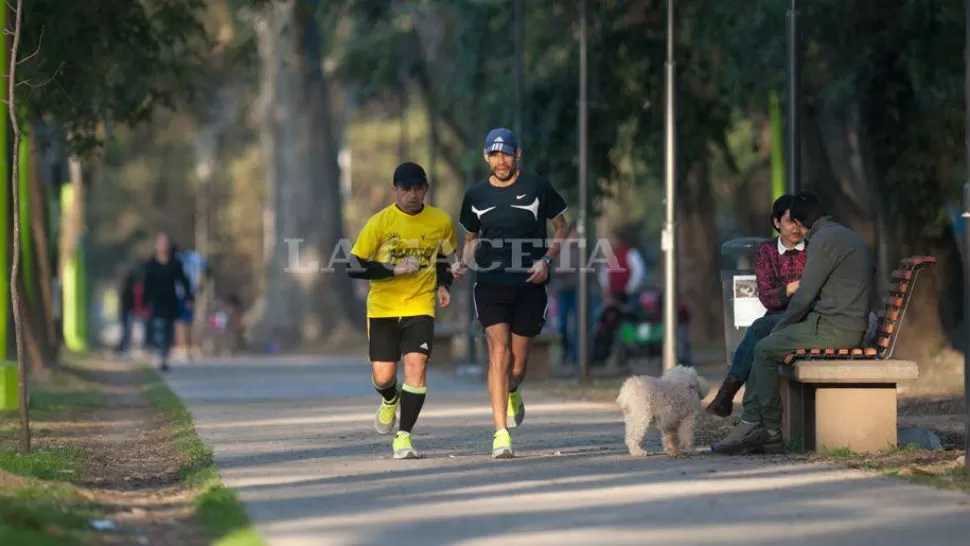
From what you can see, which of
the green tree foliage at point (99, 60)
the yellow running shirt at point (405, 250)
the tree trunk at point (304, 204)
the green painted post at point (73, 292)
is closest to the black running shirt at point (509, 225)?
the yellow running shirt at point (405, 250)

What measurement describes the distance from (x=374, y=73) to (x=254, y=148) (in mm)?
42153

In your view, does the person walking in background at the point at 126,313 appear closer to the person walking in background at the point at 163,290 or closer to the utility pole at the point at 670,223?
the person walking in background at the point at 163,290

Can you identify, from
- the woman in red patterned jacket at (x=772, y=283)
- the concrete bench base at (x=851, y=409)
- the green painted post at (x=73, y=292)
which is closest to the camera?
the concrete bench base at (x=851, y=409)

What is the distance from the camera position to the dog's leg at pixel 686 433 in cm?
1362

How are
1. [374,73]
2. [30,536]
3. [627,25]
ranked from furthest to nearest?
1. [374,73]
2. [627,25]
3. [30,536]

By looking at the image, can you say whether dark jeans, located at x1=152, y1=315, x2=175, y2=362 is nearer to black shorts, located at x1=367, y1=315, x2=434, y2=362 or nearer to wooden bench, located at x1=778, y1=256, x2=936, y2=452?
black shorts, located at x1=367, y1=315, x2=434, y2=362

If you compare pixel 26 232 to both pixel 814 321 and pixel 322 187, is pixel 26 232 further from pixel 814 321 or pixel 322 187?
pixel 322 187

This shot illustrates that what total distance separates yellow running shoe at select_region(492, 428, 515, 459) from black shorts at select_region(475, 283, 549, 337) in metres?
0.69

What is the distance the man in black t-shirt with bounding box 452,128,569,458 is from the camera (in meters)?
13.7

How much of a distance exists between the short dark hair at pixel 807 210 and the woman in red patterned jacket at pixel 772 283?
182 mm

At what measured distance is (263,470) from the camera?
1296 centimetres

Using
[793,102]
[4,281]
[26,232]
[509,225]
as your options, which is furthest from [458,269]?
[26,232]

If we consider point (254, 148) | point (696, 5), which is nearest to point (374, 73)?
point (696, 5)

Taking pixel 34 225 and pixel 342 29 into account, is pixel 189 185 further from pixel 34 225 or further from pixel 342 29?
pixel 34 225
